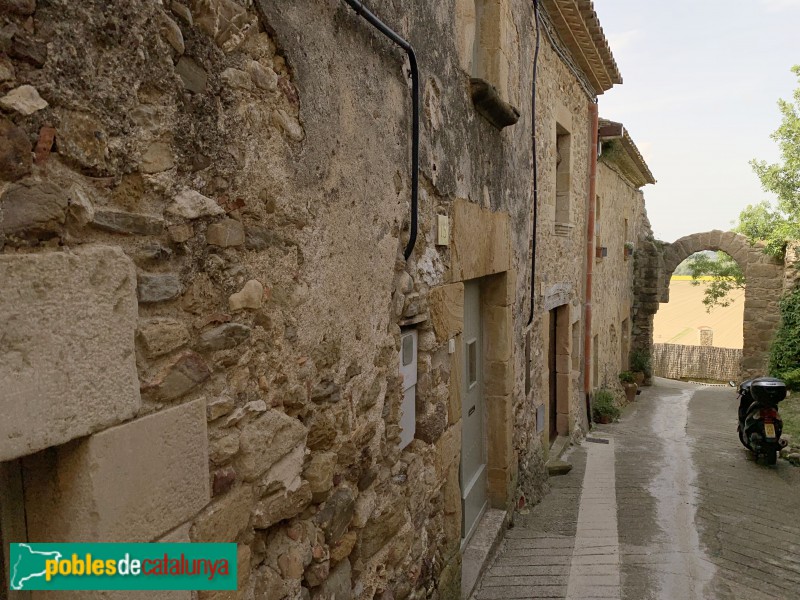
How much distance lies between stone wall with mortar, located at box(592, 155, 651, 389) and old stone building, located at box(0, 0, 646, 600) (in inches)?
289

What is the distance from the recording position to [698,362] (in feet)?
72.2

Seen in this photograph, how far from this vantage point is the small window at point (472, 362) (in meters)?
4.57

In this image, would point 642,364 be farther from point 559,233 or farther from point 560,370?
point 559,233

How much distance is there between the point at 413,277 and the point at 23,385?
6.48 ft

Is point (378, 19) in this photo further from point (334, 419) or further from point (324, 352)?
point (334, 419)

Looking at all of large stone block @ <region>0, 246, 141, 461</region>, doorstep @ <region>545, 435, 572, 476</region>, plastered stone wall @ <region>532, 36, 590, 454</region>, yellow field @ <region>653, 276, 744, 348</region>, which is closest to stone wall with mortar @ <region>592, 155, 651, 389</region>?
plastered stone wall @ <region>532, 36, 590, 454</region>

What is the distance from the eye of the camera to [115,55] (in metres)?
1.29

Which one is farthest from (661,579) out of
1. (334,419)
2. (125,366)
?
(125,366)

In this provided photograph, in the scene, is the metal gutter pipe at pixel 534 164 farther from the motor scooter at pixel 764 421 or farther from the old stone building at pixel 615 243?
the old stone building at pixel 615 243

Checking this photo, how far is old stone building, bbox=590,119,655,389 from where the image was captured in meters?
10.5

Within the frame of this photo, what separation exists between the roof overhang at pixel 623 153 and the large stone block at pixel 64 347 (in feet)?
31.2

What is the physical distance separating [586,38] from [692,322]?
52.2 m

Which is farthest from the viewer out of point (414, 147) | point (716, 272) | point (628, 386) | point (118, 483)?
point (716, 272)

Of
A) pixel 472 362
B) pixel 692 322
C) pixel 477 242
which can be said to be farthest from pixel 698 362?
pixel 692 322
